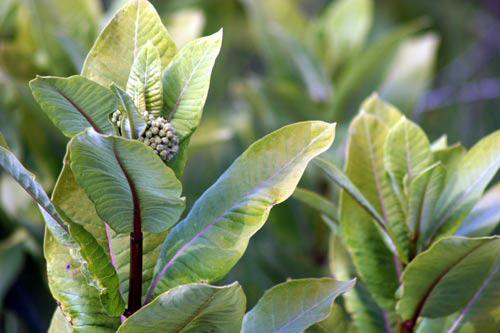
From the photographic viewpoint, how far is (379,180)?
929 mm

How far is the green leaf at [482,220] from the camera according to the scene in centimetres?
92

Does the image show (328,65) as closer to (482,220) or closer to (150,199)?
(482,220)

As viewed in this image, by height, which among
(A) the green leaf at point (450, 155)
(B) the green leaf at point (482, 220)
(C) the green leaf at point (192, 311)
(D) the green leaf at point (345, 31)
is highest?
(D) the green leaf at point (345, 31)

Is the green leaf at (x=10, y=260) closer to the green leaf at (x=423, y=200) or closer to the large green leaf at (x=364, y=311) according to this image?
the large green leaf at (x=364, y=311)

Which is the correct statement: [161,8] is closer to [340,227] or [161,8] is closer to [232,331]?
[340,227]

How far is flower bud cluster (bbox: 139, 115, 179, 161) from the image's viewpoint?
26.9 inches

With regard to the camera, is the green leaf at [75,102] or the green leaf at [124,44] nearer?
the green leaf at [75,102]

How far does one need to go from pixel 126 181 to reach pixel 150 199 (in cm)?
3

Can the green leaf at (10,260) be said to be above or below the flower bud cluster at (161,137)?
below

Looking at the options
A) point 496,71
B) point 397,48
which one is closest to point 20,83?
point 397,48

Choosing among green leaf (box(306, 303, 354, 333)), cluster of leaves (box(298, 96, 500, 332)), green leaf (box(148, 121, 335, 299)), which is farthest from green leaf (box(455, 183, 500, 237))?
green leaf (box(148, 121, 335, 299))

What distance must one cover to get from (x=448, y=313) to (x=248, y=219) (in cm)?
32

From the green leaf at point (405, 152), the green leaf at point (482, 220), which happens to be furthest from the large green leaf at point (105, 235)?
the green leaf at point (482, 220)

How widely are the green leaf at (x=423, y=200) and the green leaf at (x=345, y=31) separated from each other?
0.84 meters
